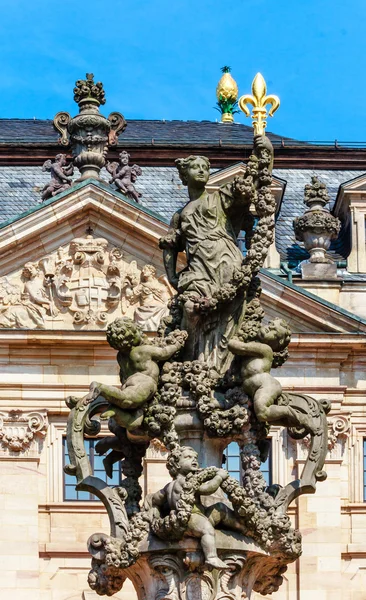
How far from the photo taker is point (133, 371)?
836 inches

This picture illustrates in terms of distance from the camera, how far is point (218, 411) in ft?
68.9

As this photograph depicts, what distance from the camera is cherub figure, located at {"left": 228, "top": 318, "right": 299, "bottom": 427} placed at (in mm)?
21031

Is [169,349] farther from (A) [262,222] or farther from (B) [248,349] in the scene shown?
(A) [262,222]

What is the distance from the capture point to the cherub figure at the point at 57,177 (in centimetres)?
4734

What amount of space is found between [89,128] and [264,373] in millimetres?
24687

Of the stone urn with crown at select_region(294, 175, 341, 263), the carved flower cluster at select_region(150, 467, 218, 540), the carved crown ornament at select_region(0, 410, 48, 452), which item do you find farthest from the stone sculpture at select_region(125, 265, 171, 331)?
the carved flower cluster at select_region(150, 467, 218, 540)

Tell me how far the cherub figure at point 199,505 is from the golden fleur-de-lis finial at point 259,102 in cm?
3158

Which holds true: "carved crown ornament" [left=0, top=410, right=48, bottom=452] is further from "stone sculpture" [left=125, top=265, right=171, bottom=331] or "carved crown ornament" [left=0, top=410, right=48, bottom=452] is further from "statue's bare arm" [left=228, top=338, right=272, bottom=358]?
"statue's bare arm" [left=228, top=338, right=272, bottom=358]

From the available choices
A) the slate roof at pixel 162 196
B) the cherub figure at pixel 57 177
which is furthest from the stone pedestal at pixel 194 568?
the slate roof at pixel 162 196

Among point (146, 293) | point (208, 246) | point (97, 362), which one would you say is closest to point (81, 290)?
point (146, 293)

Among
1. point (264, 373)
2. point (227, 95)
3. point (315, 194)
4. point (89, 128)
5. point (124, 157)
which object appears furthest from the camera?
point (227, 95)

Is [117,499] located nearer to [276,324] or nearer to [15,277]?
[276,324]

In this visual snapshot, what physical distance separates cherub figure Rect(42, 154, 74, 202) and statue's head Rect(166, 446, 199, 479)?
87.9 feet

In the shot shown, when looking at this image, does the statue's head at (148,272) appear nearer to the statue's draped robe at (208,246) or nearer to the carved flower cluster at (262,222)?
the statue's draped robe at (208,246)
